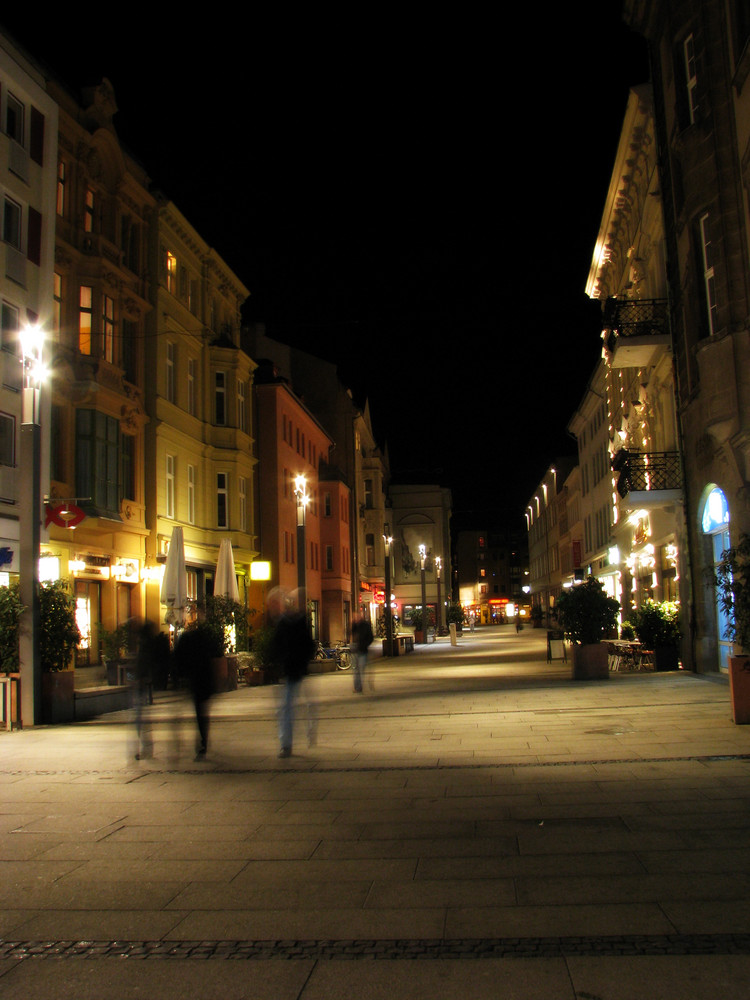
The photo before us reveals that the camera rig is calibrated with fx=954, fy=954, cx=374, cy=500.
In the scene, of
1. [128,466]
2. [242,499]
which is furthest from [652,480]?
[242,499]

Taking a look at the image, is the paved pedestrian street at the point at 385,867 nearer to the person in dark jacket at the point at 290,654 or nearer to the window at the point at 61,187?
the person in dark jacket at the point at 290,654

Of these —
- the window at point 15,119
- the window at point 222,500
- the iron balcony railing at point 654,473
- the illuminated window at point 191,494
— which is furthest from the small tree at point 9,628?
the window at point 222,500

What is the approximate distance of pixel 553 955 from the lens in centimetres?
475

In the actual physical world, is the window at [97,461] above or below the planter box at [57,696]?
above

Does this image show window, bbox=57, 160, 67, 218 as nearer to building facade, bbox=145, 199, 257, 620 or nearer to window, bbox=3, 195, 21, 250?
window, bbox=3, 195, 21, 250

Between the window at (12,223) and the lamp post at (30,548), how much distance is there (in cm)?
823

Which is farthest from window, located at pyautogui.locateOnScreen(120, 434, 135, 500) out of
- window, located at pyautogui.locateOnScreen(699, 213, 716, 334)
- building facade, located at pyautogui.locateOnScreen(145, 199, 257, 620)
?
window, located at pyautogui.locateOnScreen(699, 213, 716, 334)

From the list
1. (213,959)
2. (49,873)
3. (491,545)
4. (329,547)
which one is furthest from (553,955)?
(491,545)

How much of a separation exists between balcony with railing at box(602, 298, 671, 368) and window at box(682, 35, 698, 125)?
5427 millimetres

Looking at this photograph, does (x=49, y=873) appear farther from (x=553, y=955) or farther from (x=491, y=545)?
(x=491, y=545)

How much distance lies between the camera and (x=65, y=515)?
68.0ft

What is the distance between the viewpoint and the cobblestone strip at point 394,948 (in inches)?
188

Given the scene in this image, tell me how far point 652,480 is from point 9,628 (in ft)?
52.7

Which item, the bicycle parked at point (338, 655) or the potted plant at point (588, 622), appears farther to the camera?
the bicycle parked at point (338, 655)
